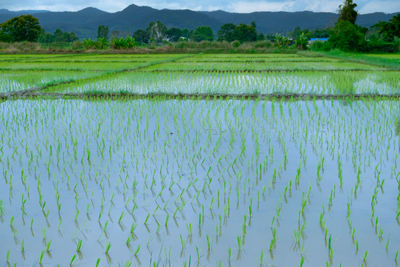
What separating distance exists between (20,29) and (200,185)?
41175 mm

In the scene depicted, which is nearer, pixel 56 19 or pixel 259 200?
pixel 259 200

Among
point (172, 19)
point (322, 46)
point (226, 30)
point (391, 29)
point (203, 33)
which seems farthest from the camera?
point (172, 19)

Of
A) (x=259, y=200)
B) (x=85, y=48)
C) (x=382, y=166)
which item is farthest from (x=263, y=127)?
(x=85, y=48)

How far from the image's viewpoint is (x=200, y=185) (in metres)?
2.33

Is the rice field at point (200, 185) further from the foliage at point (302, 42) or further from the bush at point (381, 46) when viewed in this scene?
the foliage at point (302, 42)

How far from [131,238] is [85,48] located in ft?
76.2

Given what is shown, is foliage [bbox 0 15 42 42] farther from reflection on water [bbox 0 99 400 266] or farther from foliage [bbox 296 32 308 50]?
reflection on water [bbox 0 99 400 266]

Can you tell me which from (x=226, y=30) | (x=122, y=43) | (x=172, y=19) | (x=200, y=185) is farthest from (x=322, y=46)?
(x=172, y=19)

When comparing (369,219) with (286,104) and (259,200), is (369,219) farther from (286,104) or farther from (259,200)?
(286,104)

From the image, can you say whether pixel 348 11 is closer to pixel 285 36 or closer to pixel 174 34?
pixel 285 36

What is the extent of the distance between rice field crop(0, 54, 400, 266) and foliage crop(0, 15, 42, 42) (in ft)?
123

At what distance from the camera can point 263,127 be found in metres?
3.89

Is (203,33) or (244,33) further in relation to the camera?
(203,33)

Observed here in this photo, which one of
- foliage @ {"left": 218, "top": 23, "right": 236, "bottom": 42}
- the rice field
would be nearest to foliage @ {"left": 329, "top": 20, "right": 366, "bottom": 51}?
Result: the rice field
